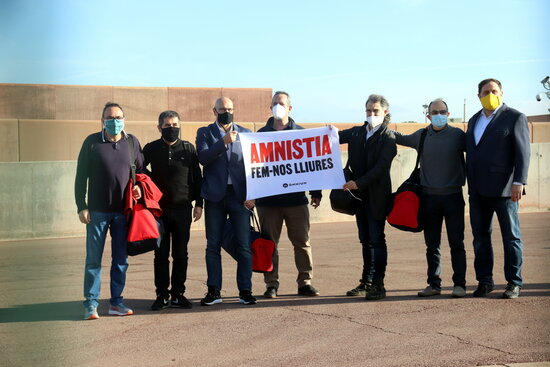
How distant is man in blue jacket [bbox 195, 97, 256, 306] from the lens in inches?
304

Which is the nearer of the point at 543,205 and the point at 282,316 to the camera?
the point at 282,316

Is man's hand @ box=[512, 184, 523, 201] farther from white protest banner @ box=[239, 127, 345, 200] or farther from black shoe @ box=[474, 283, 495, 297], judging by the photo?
white protest banner @ box=[239, 127, 345, 200]

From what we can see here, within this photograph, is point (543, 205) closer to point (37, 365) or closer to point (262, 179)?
point (262, 179)

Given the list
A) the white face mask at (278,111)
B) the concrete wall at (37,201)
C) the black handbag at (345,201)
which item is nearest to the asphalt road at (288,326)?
the black handbag at (345,201)

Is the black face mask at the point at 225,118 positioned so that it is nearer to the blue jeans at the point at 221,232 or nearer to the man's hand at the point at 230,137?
the man's hand at the point at 230,137

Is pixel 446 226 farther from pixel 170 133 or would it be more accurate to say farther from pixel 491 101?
pixel 170 133

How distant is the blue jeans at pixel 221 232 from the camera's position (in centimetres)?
777

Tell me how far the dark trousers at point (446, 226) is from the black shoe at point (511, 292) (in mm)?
428

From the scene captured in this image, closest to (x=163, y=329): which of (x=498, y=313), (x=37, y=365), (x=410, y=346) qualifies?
(x=37, y=365)

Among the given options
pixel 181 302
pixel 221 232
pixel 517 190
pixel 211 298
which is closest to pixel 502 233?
pixel 517 190

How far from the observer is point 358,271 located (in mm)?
10000

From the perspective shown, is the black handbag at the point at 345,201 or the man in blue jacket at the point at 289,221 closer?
the black handbag at the point at 345,201

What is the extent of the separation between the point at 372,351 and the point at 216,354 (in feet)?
3.81

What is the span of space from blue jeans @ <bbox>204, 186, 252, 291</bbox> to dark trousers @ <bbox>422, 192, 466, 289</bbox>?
1.93 metres
